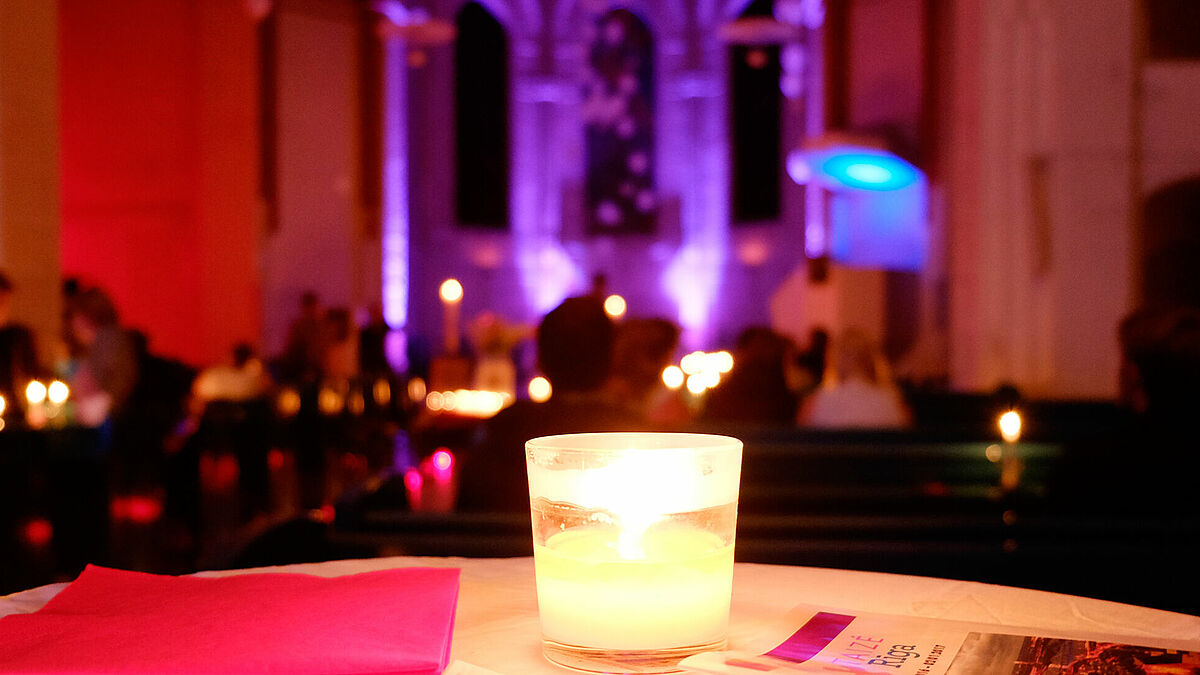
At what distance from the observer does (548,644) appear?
70cm

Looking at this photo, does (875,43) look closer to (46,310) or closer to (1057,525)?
(46,310)

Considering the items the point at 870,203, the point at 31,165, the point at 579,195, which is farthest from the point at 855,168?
the point at 579,195

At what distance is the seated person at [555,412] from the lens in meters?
2.04

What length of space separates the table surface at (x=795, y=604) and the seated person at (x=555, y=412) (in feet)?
3.27

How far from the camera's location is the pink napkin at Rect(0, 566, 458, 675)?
60cm

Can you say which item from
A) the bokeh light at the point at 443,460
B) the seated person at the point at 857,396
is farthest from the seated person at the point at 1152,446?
the bokeh light at the point at 443,460

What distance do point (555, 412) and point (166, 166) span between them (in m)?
8.93

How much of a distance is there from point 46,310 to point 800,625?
20.2 ft

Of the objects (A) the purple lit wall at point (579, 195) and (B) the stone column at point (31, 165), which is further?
(A) the purple lit wall at point (579, 195)

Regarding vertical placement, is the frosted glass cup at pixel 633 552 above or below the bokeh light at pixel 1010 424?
above

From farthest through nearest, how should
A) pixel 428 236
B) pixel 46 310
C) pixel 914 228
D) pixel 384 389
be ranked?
pixel 428 236 < pixel 914 228 < pixel 384 389 < pixel 46 310

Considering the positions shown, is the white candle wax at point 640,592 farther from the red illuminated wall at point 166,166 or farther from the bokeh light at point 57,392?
the red illuminated wall at point 166,166

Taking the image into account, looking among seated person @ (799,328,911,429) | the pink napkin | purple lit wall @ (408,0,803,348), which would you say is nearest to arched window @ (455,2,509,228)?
purple lit wall @ (408,0,803,348)

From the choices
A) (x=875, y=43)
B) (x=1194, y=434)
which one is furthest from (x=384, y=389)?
(x=1194, y=434)
